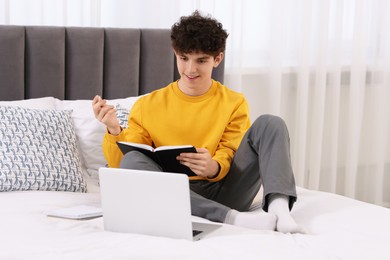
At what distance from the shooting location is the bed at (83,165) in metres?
1.77

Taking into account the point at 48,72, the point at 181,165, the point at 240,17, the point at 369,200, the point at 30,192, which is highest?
the point at 240,17

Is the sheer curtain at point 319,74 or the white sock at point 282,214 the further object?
the sheer curtain at point 319,74

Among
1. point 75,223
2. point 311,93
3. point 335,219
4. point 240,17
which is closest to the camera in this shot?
point 75,223

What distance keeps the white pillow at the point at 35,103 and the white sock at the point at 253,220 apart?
1073 mm

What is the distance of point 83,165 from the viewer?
2.85 m

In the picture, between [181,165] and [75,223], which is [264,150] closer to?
[181,165]

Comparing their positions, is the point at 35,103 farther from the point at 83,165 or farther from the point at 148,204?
the point at 148,204

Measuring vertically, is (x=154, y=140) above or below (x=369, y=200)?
above

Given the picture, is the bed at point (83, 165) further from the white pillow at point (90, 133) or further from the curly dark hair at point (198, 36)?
the curly dark hair at point (198, 36)

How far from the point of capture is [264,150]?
223cm

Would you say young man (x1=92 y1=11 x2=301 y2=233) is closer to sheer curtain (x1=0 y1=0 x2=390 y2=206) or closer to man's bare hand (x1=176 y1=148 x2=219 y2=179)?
man's bare hand (x1=176 y1=148 x2=219 y2=179)

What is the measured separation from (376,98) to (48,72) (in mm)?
1914

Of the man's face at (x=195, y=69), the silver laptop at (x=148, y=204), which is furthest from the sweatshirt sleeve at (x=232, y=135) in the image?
the silver laptop at (x=148, y=204)

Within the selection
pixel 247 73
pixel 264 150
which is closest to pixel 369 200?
pixel 247 73
